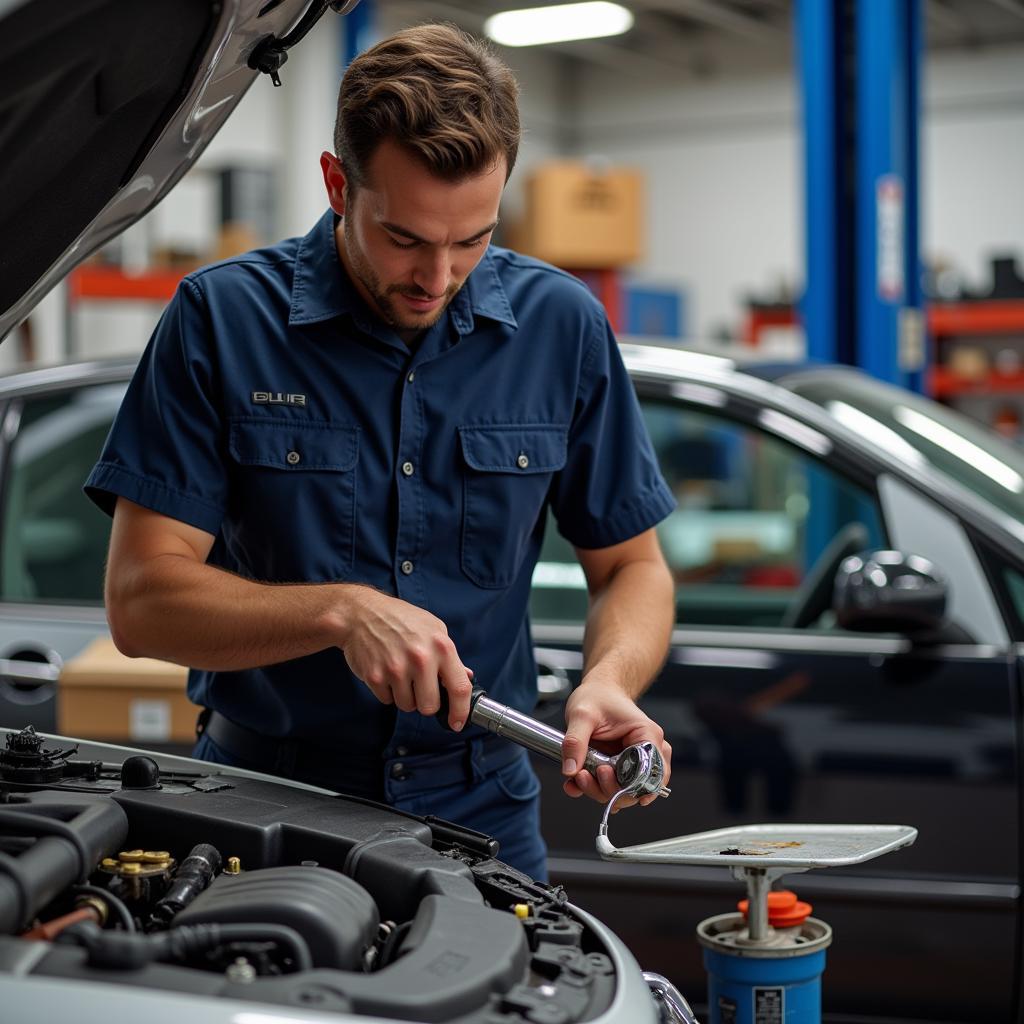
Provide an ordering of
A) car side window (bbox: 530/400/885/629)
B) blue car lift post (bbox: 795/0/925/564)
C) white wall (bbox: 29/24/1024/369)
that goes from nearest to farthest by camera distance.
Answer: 1. car side window (bbox: 530/400/885/629)
2. blue car lift post (bbox: 795/0/925/564)
3. white wall (bbox: 29/24/1024/369)

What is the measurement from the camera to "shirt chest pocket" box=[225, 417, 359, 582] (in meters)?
1.78

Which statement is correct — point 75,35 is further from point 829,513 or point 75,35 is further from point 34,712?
point 829,513

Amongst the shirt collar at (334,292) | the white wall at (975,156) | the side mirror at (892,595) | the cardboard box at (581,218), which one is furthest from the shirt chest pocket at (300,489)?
the white wall at (975,156)

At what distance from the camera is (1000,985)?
2.53m

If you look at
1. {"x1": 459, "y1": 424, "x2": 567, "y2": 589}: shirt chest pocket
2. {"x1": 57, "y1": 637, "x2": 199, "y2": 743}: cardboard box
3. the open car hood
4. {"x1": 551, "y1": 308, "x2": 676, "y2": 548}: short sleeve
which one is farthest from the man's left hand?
{"x1": 57, "y1": 637, "x2": 199, "y2": 743}: cardboard box

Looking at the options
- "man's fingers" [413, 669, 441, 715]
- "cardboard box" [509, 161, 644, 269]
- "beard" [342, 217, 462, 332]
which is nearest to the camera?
"man's fingers" [413, 669, 441, 715]

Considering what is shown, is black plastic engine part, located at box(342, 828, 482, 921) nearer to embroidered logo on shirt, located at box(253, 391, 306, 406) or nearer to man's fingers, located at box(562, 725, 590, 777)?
man's fingers, located at box(562, 725, 590, 777)

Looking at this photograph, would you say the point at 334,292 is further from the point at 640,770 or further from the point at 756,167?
the point at 756,167

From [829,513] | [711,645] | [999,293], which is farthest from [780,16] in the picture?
[711,645]

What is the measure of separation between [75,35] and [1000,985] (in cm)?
210

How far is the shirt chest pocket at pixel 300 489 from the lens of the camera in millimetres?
1782

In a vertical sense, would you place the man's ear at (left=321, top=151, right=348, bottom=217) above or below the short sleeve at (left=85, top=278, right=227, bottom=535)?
above

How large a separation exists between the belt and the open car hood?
588 millimetres

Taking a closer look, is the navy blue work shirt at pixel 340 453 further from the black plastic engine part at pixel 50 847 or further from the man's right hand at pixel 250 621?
the black plastic engine part at pixel 50 847
